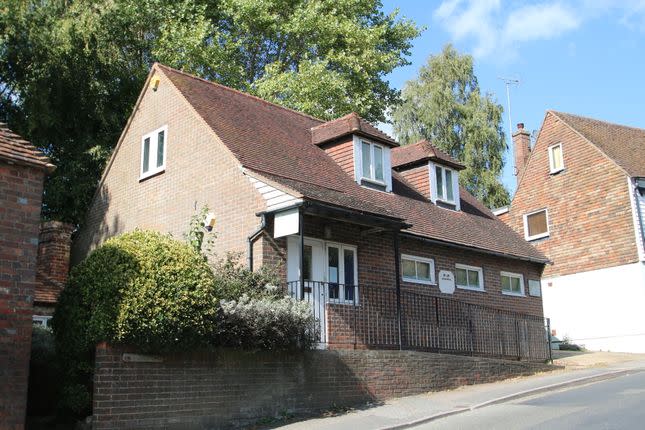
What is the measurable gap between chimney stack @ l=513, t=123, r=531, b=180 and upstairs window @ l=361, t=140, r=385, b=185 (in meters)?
14.7

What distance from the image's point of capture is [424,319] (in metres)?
17.0

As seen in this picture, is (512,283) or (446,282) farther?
(512,283)

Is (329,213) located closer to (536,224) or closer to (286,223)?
(286,223)

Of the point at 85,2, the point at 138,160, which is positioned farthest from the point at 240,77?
the point at 138,160

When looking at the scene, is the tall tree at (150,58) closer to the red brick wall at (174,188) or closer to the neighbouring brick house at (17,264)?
the red brick wall at (174,188)

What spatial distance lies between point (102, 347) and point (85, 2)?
1814cm

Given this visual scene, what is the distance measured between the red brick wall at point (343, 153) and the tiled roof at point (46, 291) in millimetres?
7814

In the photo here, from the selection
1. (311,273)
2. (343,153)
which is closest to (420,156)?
(343,153)

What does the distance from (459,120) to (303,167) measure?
2692 cm

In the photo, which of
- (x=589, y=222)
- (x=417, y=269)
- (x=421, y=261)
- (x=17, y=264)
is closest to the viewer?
(x=17, y=264)

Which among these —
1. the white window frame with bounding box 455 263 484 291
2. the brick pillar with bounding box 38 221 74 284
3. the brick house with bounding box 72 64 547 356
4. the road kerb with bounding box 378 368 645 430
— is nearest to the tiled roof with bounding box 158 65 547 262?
the brick house with bounding box 72 64 547 356

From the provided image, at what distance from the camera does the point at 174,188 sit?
58.3 feet

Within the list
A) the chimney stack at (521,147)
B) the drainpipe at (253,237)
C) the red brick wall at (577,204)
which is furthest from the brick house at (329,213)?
the chimney stack at (521,147)

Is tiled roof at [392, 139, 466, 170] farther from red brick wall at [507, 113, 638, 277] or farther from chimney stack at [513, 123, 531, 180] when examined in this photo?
chimney stack at [513, 123, 531, 180]
